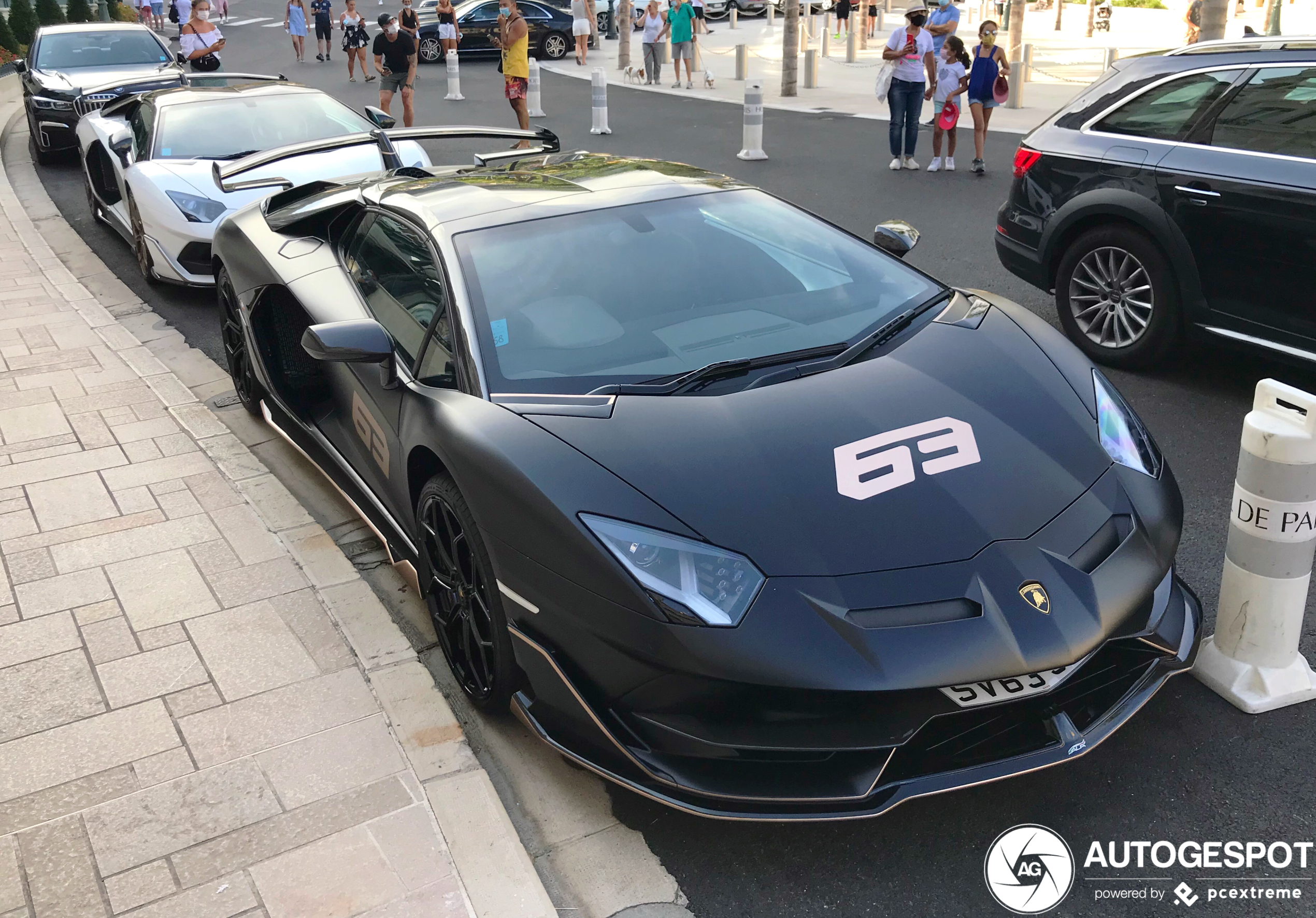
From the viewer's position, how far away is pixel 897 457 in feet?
9.66

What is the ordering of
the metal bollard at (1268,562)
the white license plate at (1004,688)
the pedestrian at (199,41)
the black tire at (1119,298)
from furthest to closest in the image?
1. the pedestrian at (199,41)
2. the black tire at (1119,298)
3. the metal bollard at (1268,562)
4. the white license plate at (1004,688)

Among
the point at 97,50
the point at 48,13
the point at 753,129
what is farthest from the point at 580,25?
the point at 753,129

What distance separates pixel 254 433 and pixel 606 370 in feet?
10.3

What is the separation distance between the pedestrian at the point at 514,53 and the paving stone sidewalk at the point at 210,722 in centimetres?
1052

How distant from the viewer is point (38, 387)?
6438 mm

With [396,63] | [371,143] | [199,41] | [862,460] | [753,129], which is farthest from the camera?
[199,41]

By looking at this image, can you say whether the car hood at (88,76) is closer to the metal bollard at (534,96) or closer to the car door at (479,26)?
the metal bollard at (534,96)

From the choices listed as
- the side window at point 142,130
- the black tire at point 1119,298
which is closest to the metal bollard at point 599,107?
the side window at point 142,130

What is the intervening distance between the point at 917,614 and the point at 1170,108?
4.16 meters

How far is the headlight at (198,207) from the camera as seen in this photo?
25.5 ft

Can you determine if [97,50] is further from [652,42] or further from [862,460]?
[862,460]

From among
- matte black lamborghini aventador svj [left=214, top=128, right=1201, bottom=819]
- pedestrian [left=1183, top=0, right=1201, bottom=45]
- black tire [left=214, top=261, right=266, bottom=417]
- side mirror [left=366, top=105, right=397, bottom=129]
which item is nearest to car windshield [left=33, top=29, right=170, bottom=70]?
side mirror [left=366, top=105, right=397, bottom=129]

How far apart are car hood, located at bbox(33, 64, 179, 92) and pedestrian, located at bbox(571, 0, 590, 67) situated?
553 inches

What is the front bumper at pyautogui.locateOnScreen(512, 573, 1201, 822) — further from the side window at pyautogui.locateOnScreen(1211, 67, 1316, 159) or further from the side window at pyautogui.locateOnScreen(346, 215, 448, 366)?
the side window at pyautogui.locateOnScreen(1211, 67, 1316, 159)
